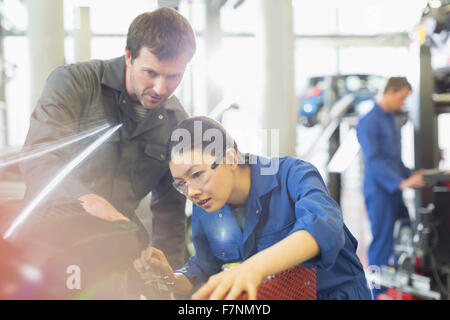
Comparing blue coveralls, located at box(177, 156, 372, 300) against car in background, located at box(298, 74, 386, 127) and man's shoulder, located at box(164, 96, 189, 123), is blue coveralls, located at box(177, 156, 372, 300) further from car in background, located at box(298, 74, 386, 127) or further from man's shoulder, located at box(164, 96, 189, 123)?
car in background, located at box(298, 74, 386, 127)

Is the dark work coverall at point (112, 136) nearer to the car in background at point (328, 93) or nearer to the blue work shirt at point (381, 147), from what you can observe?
the blue work shirt at point (381, 147)

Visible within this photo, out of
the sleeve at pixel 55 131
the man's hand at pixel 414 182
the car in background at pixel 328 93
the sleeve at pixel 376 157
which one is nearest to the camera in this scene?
the sleeve at pixel 55 131

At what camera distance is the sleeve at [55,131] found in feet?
1.77

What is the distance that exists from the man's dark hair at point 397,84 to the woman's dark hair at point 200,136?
5.93 ft

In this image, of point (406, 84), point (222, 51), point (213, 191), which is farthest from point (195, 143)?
point (406, 84)

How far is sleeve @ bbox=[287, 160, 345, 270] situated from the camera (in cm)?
50

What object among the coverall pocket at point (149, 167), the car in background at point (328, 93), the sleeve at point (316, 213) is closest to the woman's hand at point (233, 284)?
the sleeve at point (316, 213)

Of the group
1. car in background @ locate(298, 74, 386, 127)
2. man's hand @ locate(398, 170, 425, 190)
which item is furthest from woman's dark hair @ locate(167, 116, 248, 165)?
car in background @ locate(298, 74, 386, 127)

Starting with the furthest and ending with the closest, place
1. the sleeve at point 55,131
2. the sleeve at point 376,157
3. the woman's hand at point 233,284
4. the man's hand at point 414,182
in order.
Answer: the sleeve at point 376,157, the man's hand at point 414,182, the sleeve at point 55,131, the woman's hand at point 233,284

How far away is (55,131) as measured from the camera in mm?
559

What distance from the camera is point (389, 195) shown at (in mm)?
2322

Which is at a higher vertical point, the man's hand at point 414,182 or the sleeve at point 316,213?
the sleeve at point 316,213

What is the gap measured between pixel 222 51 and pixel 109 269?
1.09 ft
